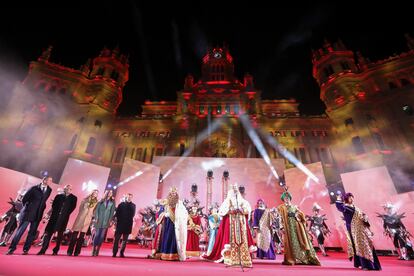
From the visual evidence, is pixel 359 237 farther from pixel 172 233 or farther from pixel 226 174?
pixel 226 174

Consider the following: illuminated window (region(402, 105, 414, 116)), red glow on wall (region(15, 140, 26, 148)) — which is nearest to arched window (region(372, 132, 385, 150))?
illuminated window (region(402, 105, 414, 116))

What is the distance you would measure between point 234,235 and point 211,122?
2160 centimetres

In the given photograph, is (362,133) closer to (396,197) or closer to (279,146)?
(279,146)

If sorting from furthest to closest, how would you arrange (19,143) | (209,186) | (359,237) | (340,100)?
(340,100)
(19,143)
(209,186)
(359,237)

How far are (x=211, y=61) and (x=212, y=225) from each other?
118 feet

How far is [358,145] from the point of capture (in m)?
21.4

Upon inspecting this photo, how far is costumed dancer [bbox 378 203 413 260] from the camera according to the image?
7.70 m

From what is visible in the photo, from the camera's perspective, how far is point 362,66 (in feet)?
85.7

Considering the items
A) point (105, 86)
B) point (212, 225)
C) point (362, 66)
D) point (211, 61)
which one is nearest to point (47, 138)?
point (105, 86)

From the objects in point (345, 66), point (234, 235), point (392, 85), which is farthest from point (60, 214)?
point (345, 66)

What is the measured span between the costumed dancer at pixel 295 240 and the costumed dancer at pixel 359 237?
927 mm

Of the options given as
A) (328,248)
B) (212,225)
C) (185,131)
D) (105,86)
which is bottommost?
(328,248)

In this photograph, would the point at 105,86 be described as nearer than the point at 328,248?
No

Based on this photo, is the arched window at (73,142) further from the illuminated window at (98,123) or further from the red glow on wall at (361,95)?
the red glow on wall at (361,95)
